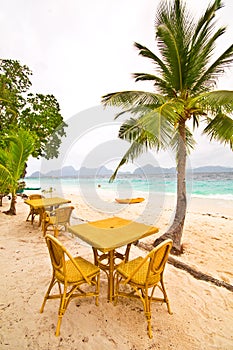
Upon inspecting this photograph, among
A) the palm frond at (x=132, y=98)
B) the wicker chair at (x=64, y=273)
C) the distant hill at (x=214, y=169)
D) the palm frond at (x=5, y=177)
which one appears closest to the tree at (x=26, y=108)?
the palm frond at (x=5, y=177)

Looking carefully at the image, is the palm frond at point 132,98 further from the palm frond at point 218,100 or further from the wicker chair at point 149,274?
the wicker chair at point 149,274

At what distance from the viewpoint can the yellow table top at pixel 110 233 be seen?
1.99 m

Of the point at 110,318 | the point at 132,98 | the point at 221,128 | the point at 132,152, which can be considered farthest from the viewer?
the point at 132,152

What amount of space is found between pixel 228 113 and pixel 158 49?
2330 mm

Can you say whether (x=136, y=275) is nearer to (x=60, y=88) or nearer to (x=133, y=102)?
(x=133, y=102)

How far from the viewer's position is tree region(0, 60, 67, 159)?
9141 millimetres

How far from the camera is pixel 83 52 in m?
7.65

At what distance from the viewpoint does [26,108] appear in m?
9.38

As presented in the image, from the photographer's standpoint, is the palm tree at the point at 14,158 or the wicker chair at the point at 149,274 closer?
the wicker chair at the point at 149,274

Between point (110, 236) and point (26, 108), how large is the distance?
9.61m

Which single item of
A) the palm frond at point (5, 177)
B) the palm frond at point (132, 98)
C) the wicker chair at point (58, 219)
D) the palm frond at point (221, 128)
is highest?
the palm frond at point (132, 98)

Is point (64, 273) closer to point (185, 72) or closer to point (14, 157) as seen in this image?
point (185, 72)

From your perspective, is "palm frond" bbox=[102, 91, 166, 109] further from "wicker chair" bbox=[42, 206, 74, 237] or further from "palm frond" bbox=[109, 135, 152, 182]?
"wicker chair" bbox=[42, 206, 74, 237]

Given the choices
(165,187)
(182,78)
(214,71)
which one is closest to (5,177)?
(182,78)
